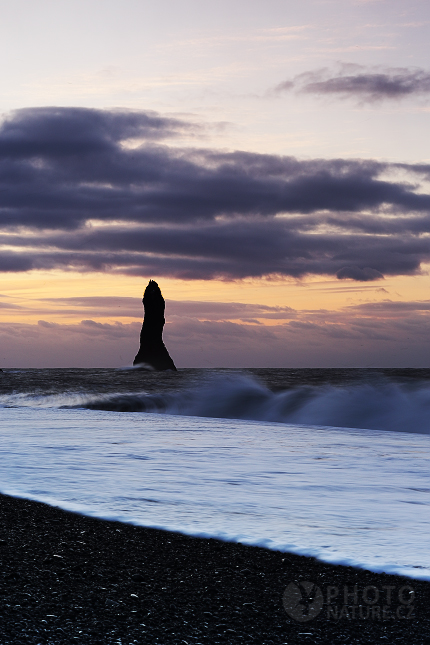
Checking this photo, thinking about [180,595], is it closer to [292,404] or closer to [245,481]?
[245,481]

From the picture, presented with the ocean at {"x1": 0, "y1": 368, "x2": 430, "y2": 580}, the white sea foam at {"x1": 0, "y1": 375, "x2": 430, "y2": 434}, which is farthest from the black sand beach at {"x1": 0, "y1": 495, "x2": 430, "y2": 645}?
the white sea foam at {"x1": 0, "y1": 375, "x2": 430, "y2": 434}

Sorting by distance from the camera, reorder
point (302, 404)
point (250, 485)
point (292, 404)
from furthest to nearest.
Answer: point (292, 404) → point (302, 404) → point (250, 485)

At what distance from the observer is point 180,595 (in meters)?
3.14

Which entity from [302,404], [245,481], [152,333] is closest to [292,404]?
[302,404]

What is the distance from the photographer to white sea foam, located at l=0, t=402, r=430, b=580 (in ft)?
14.1

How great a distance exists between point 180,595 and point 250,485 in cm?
325

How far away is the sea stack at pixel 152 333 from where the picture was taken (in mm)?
95125

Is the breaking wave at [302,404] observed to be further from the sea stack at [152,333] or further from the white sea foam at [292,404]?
the sea stack at [152,333]

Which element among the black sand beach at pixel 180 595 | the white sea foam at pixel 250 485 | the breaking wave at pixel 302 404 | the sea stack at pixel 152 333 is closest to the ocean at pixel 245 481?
the white sea foam at pixel 250 485

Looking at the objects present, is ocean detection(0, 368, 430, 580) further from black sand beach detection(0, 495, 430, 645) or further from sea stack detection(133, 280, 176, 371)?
sea stack detection(133, 280, 176, 371)

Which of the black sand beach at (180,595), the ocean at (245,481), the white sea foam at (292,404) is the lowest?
the white sea foam at (292,404)

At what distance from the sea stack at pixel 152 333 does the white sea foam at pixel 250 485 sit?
8363cm

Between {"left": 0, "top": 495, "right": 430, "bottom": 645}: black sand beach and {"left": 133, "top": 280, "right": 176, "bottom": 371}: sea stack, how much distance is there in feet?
299

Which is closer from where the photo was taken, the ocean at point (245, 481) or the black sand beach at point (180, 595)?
the black sand beach at point (180, 595)
